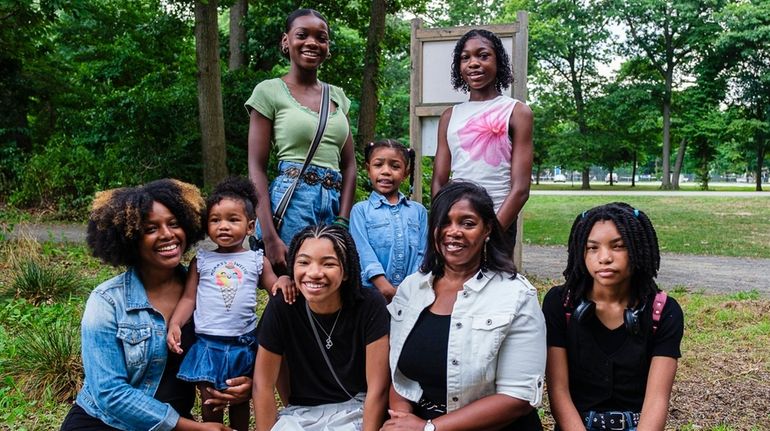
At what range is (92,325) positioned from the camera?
261 cm

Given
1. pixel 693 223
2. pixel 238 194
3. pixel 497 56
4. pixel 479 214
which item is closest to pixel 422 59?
pixel 497 56

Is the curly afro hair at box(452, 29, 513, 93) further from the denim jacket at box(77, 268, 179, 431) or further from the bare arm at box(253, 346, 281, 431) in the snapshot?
the denim jacket at box(77, 268, 179, 431)

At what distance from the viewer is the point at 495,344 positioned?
2492 millimetres

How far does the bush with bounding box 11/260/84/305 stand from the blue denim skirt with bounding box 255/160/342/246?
13.7 ft

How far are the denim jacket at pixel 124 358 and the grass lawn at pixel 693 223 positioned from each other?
10.5m

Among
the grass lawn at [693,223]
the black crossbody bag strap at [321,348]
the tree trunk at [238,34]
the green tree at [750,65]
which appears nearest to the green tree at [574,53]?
the green tree at [750,65]

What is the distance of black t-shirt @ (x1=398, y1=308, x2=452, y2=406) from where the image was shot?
8.41 ft

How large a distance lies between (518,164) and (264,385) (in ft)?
5.30

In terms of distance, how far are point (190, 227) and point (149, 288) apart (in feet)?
1.03

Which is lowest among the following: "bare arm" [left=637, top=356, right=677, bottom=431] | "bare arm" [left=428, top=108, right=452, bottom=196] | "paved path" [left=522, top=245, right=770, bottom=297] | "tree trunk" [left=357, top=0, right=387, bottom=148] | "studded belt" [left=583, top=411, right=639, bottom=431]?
"paved path" [left=522, top=245, right=770, bottom=297]

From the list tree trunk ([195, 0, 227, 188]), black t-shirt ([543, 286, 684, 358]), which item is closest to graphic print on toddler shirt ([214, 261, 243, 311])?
black t-shirt ([543, 286, 684, 358])

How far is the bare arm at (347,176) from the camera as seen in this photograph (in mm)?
3412

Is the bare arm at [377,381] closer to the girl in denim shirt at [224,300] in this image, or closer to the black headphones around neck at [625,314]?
the girl in denim shirt at [224,300]

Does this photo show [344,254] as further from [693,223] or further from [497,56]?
[693,223]
